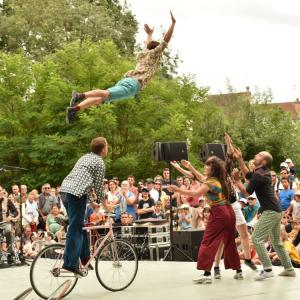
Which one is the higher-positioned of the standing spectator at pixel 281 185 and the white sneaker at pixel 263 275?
the standing spectator at pixel 281 185

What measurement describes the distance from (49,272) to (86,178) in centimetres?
130

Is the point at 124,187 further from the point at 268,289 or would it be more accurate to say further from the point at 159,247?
the point at 268,289

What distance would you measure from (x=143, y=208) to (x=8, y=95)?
13103 mm

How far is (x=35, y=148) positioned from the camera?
85.2 ft

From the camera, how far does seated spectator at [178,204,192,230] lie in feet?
49.8

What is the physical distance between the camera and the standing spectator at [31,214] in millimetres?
17531

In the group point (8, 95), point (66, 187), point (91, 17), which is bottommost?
point (66, 187)

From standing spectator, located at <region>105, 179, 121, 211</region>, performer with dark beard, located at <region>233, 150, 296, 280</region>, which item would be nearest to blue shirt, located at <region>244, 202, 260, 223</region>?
standing spectator, located at <region>105, 179, 121, 211</region>

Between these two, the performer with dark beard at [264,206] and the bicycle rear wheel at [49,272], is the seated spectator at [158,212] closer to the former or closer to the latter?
the performer with dark beard at [264,206]

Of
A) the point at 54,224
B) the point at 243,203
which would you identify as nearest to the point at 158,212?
the point at 243,203

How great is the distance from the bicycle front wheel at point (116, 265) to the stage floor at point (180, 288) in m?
0.13

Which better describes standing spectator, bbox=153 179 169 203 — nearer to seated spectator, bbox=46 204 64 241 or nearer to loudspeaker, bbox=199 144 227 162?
seated spectator, bbox=46 204 64 241

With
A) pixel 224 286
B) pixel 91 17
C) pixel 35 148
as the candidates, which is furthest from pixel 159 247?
pixel 91 17

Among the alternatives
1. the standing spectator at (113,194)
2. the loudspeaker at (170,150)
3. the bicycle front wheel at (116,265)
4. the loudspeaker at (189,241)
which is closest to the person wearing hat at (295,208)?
the loudspeaker at (189,241)
